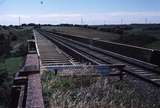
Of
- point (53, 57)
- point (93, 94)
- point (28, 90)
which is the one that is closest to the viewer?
point (28, 90)

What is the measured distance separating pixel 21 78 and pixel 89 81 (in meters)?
2.90

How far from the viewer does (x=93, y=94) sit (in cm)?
922

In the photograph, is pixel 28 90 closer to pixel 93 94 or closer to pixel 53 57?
pixel 93 94

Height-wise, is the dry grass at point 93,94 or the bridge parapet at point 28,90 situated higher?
the bridge parapet at point 28,90

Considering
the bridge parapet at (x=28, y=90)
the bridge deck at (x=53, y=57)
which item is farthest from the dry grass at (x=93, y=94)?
the bridge deck at (x=53, y=57)

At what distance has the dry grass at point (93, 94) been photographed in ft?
24.8

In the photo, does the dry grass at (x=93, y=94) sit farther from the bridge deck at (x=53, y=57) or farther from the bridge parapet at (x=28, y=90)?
the bridge deck at (x=53, y=57)

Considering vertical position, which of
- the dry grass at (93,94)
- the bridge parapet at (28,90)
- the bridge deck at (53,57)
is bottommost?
the bridge deck at (53,57)

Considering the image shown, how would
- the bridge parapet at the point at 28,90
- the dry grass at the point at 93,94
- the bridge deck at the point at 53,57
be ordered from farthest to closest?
the bridge deck at the point at 53,57 < the dry grass at the point at 93,94 < the bridge parapet at the point at 28,90

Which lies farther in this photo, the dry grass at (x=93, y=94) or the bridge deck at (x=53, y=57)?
the bridge deck at (x=53, y=57)

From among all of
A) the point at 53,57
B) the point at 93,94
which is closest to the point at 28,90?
the point at 93,94

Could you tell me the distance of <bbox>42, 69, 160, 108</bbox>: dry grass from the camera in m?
7.56

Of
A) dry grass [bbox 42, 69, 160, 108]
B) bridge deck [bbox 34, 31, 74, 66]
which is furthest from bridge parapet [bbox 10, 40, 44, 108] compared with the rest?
bridge deck [bbox 34, 31, 74, 66]

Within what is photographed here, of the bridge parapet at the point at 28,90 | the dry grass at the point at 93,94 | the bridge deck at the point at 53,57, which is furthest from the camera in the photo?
the bridge deck at the point at 53,57
